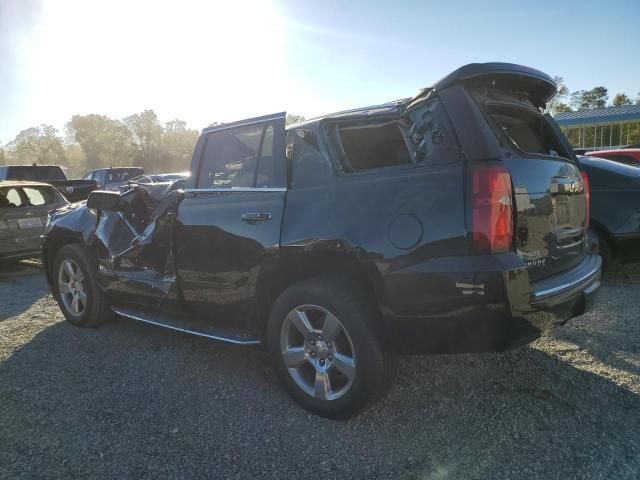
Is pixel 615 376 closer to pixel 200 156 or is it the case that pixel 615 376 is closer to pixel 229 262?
pixel 229 262

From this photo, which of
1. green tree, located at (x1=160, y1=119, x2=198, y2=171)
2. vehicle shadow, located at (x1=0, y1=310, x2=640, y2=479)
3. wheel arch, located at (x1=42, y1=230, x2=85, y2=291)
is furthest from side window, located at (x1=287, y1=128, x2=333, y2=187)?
green tree, located at (x1=160, y1=119, x2=198, y2=171)

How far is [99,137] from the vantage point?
77.6 metres

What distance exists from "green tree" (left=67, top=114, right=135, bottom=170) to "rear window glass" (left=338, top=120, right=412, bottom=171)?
7337 centimetres

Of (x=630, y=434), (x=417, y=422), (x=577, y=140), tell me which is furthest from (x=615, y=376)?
(x=577, y=140)

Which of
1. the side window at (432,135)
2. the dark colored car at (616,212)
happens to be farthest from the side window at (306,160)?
the dark colored car at (616,212)

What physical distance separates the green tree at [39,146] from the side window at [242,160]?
98.5 metres

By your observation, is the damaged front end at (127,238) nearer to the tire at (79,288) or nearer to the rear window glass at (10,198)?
the tire at (79,288)

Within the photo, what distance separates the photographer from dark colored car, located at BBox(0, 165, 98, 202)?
12086 mm

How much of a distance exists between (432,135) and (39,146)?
106m

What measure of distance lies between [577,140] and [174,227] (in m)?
43.8

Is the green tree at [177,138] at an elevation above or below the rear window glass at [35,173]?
above

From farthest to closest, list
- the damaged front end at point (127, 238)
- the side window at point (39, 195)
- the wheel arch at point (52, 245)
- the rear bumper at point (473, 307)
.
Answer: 1. the side window at point (39, 195)
2. the wheel arch at point (52, 245)
3. the damaged front end at point (127, 238)
4. the rear bumper at point (473, 307)

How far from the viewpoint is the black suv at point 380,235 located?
2.32 meters

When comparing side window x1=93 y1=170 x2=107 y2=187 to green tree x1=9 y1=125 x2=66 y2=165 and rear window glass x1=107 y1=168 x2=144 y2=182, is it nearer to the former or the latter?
rear window glass x1=107 y1=168 x2=144 y2=182
